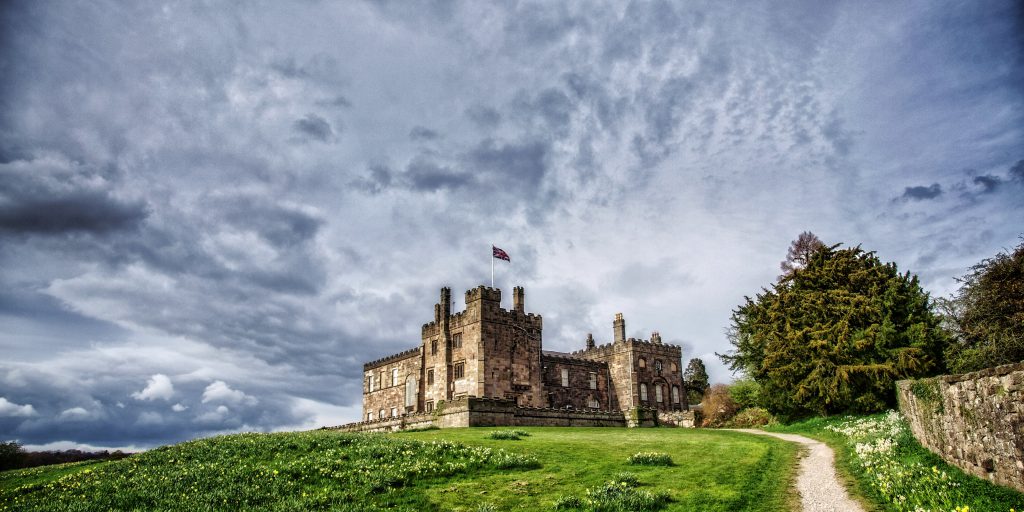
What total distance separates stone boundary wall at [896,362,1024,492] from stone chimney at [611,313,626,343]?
49456 mm

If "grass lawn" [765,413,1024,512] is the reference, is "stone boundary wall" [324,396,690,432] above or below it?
above

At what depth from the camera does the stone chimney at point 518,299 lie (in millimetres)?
56062

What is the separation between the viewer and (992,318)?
Answer: 32250 millimetres

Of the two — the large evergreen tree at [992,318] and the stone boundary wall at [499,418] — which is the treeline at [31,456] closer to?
the stone boundary wall at [499,418]

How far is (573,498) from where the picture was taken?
1538 centimetres

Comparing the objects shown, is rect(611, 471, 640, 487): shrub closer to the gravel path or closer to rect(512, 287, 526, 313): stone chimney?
the gravel path

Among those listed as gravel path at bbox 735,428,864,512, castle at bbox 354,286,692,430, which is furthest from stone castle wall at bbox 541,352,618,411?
gravel path at bbox 735,428,864,512

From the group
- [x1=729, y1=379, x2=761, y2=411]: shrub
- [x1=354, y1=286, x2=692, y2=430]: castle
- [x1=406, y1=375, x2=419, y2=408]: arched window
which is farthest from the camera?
[x1=406, y1=375, x2=419, y2=408]: arched window

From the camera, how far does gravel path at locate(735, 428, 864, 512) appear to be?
49.5 feet

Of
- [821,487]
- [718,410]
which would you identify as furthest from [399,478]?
[718,410]

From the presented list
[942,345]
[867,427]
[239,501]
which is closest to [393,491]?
[239,501]

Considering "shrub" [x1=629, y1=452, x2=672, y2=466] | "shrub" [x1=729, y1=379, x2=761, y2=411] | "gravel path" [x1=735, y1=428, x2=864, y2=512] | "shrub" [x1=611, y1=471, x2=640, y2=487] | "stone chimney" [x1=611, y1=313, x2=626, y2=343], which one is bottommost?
"gravel path" [x1=735, y1=428, x2=864, y2=512]

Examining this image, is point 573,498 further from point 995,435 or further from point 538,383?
point 538,383

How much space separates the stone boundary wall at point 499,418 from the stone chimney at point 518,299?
44.9 ft
